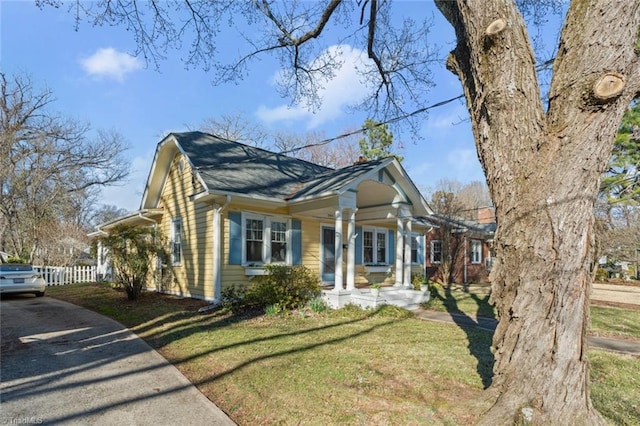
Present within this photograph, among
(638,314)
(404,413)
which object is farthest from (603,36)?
(638,314)

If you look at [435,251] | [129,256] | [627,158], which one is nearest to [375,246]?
[435,251]

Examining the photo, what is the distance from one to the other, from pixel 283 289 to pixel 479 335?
4.46 meters

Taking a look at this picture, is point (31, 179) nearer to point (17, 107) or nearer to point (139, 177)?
point (17, 107)

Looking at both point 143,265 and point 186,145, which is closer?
point 143,265

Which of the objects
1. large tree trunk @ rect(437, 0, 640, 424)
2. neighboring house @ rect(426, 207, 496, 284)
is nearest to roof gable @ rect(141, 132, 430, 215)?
large tree trunk @ rect(437, 0, 640, 424)

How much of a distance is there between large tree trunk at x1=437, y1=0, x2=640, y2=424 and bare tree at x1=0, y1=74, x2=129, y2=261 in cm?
2489

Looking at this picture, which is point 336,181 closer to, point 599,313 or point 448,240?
point 599,313

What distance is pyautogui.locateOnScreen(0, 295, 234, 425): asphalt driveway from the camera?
3.37 metres

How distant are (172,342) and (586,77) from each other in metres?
6.46

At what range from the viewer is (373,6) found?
8.11 metres

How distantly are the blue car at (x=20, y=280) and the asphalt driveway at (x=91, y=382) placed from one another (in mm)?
6337

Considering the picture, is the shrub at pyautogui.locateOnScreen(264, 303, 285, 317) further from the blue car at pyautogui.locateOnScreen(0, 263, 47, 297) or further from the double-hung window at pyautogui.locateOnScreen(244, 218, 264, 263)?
the blue car at pyautogui.locateOnScreen(0, 263, 47, 297)

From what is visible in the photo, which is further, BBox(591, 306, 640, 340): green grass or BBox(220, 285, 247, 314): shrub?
BBox(220, 285, 247, 314): shrub

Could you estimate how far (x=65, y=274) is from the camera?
17.6 meters
